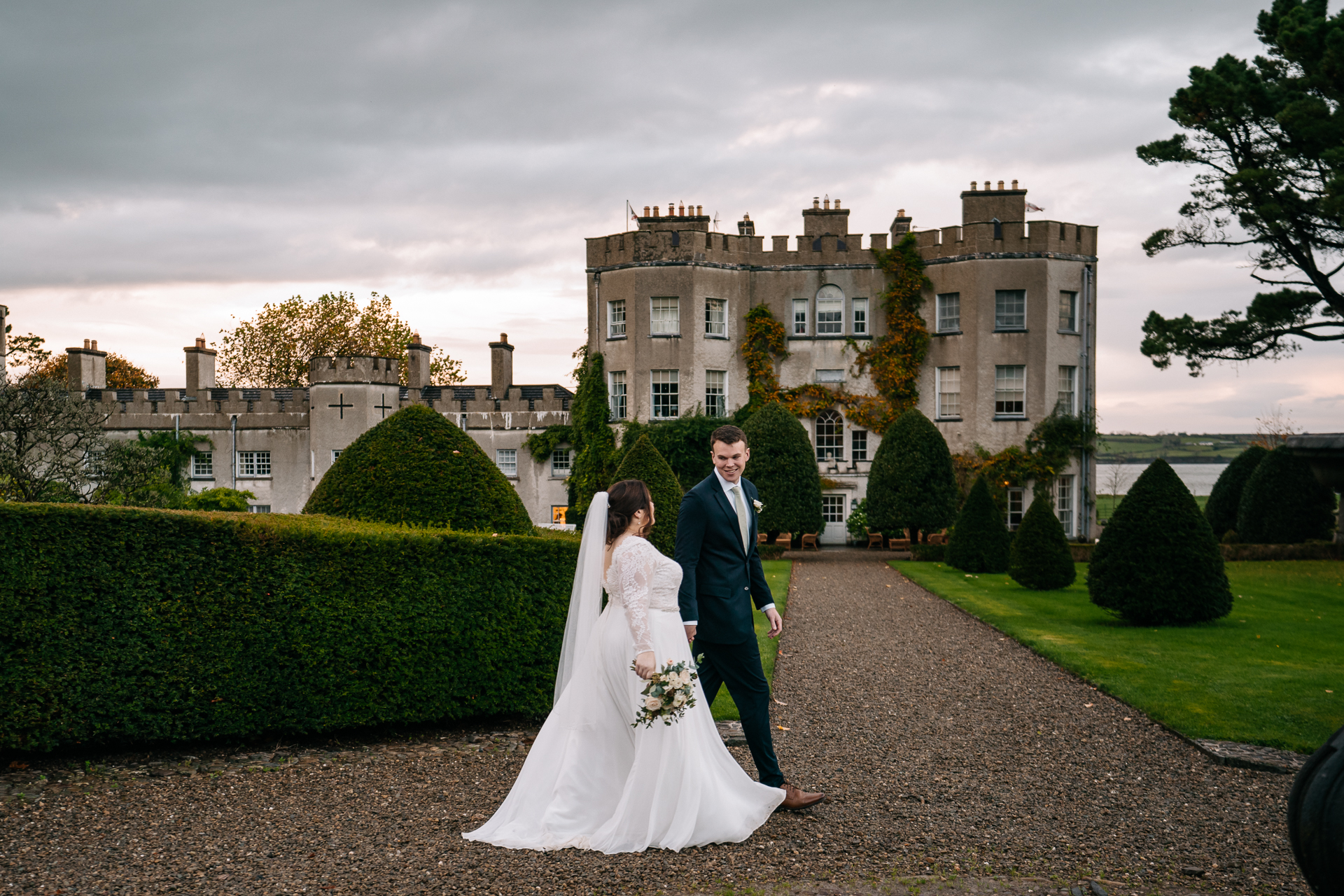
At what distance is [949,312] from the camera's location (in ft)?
96.6

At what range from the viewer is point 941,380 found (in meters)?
29.4

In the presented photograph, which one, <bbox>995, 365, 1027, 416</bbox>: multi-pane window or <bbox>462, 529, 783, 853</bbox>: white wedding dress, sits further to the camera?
<bbox>995, 365, 1027, 416</bbox>: multi-pane window

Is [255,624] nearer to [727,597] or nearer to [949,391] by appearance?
[727,597]

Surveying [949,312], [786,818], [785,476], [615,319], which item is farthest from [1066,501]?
[786,818]

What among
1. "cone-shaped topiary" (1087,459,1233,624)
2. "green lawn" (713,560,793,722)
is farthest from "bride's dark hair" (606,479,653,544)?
"cone-shaped topiary" (1087,459,1233,624)

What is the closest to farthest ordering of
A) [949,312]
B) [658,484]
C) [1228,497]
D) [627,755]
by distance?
[627,755], [658,484], [1228,497], [949,312]

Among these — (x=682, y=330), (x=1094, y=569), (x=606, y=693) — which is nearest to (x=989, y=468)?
(x=682, y=330)

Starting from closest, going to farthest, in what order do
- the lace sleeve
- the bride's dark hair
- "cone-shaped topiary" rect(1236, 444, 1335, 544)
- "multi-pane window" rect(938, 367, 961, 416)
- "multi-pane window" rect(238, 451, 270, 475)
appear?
the lace sleeve < the bride's dark hair < "cone-shaped topiary" rect(1236, 444, 1335, 544) < "multi-pane window" rect(938, 367, 961, 416) < "multi-pane window" rect(238, 451, 270, 475)

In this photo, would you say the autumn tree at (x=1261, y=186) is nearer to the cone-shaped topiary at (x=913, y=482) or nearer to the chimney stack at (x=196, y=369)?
the cone-shaped topiary at (x=913, y=482)

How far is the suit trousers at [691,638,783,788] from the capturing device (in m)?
5.43

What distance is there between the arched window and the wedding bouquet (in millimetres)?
25138

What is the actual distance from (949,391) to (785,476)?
6.90 meters

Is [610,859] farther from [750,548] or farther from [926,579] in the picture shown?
[926,579]

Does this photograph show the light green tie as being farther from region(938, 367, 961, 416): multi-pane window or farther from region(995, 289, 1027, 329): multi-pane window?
region(995, 289, 1027, 329): multi-pane window
